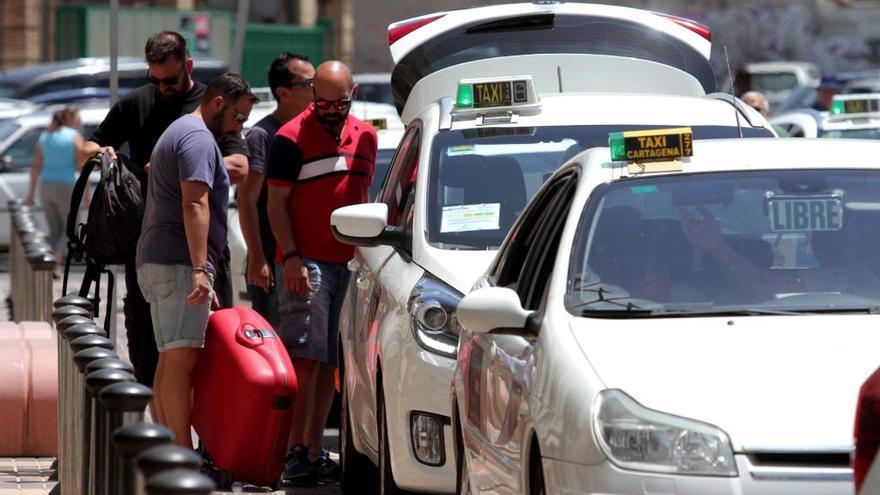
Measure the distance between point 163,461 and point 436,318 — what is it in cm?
300

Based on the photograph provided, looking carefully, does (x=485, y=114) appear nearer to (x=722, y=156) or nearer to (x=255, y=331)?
(x=255, y=331)

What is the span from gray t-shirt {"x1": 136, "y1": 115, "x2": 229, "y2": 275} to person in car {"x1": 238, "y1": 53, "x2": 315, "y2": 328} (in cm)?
97

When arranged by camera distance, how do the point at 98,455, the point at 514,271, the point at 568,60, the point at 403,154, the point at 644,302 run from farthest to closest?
1. the point at 568,60
2. the point at 403,154
3. the point at 514,271
4. the point at 98,455
5. the point at 644,302

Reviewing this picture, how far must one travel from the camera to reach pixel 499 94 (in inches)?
318

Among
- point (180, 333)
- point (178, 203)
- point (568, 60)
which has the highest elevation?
point (568, 60)

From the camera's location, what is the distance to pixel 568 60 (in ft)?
32.5

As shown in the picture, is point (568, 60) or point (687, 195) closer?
point (687, 195)

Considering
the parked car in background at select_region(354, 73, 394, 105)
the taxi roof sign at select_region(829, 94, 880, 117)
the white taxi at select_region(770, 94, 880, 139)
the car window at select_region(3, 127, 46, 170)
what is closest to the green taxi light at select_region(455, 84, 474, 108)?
the white taxi at select_region(770, 94, 880, 139)

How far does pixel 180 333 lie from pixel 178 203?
0.55 meters

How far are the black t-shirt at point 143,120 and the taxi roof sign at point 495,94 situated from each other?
1.16 metres

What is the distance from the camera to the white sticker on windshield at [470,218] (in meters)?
7.57

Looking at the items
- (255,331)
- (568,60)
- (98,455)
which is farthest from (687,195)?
(568,60)

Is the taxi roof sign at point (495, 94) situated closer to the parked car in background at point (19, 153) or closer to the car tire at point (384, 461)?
the car tire at point (384, 461)

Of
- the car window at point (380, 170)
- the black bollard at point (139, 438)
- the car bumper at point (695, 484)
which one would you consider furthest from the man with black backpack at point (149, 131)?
the car bumper at point (695, 484)
